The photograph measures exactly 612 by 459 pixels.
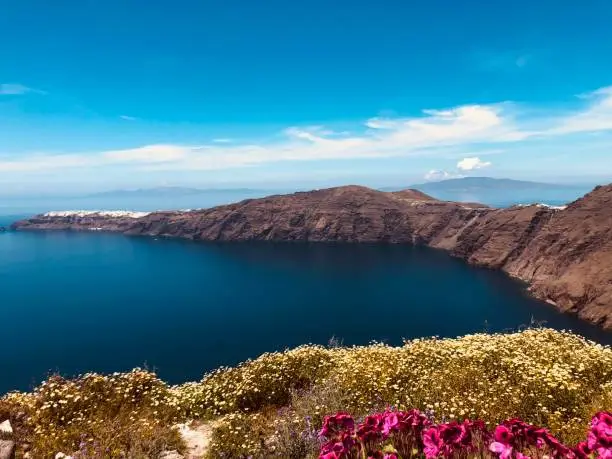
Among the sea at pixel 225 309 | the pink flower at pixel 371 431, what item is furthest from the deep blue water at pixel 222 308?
the pink flower at pixel 371 431

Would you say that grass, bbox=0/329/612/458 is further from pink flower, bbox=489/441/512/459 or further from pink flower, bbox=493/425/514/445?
pink flower, bbox=489/441/512/459

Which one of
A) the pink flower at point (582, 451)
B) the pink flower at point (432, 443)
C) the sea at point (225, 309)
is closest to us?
the pink flower at point (582, 451)

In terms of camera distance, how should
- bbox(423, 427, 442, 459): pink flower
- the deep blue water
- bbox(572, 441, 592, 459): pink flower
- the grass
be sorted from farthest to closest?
the deep blue water
the grass
bbox(423, 427, 442, 459): pink flower
bbox(572, 441, 592, 459): pink flower

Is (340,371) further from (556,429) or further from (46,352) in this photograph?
(46,352)

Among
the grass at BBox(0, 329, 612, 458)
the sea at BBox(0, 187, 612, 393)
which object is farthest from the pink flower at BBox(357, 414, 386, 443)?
the sea at BBox(0, 187, 612, 393)

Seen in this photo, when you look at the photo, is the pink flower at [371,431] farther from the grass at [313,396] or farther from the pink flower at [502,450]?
the grass at [313,396]

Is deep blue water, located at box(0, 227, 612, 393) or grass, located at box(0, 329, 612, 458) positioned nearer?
grass, located at box(0, 329, 612, 458)
